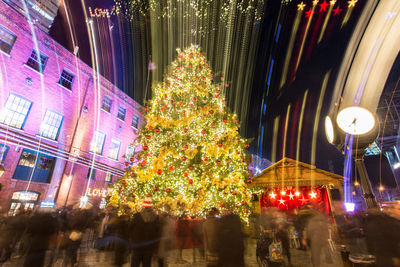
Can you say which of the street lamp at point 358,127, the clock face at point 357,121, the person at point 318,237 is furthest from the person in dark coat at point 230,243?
the person at point 318,237

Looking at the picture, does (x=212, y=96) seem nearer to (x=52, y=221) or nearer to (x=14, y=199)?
(x=52, y=221)

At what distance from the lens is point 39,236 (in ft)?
14.5

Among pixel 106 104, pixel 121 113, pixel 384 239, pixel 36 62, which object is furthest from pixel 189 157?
pixel 121 113

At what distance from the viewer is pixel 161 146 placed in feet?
32.8

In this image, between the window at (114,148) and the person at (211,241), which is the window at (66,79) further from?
the person at (211,241)

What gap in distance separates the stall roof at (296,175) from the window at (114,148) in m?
15.2

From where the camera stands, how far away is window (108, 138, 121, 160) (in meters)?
18.5

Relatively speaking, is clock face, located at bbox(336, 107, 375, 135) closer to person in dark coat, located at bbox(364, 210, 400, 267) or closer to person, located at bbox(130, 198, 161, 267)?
person in dark coat, located at bbox(364, 210, 400, 267)

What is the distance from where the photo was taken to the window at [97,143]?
16.5m

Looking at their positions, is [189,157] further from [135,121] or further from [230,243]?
[135,121]

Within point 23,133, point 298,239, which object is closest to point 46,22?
point 23,133

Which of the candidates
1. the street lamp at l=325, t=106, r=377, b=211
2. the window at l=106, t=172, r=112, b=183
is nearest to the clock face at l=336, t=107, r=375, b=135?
the street lamp at l=325, t=106, r=377, b=211

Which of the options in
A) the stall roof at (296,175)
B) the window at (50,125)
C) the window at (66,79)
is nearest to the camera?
the stall roof at (296,175)

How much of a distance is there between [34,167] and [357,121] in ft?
54.9
